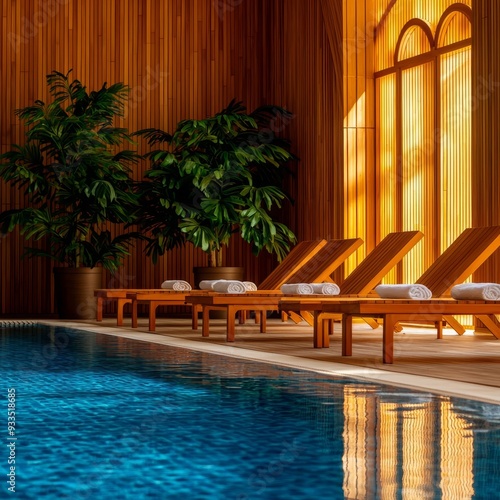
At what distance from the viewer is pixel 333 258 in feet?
32.4

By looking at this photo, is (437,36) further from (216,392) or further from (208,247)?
(216,392)

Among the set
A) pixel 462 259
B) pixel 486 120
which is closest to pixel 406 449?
pixel 462 259

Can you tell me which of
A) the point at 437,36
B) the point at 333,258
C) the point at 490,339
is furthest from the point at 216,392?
the point at 437,36

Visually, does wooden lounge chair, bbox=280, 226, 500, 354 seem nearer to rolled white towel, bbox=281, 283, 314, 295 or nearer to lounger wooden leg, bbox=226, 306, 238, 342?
lounger wooden leg, bbox=226, 306, 238, 342

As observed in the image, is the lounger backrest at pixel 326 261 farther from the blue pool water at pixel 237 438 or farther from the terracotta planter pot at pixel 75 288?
the blue pool water at pixel 237 438

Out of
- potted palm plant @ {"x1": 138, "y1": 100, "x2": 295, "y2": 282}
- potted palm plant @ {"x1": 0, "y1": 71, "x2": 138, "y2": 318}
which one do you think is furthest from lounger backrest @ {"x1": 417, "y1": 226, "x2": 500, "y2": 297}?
potted palm plant @ {"x1": 0, "y1": 71, "x2": 138, "y2": 318}

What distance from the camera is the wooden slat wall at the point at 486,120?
8.88 metres

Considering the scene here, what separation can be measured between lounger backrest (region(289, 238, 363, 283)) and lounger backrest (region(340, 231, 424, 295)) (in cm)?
54

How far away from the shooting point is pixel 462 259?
8.01 m

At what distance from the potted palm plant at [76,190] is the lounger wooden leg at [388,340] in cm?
585

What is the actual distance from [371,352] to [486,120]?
10.3 feet

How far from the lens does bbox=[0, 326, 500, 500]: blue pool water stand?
2498mm

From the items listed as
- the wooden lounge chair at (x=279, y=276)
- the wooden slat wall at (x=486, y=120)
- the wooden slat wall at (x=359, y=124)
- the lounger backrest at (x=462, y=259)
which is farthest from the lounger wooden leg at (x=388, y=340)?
the wooden slat wall at (x=359, y=124)

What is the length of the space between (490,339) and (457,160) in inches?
90.4
